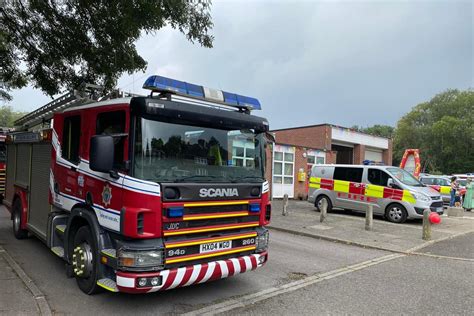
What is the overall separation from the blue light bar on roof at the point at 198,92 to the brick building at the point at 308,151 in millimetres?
8257

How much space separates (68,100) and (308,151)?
59.1 ft

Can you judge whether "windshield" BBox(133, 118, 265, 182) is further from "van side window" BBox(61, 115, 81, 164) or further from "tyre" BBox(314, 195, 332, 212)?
"tyre" BBox(314, 195, 332, 212)

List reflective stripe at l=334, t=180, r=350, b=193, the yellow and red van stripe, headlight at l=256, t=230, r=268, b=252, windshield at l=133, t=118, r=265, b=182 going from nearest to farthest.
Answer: windshield at l=133, t=118, r=265, b=182 → headlight at l=256, t=230, r=268, b=252 → the yellow and red van stripe → reflective stripe at l=334, t=180, r=350, b=193

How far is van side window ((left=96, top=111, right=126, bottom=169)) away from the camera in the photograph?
4383 millimetres

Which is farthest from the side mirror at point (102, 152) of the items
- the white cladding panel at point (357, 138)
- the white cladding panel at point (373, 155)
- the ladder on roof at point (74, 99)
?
the white cladding panel at point (373, 155)

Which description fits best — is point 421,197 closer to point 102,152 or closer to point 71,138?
point 71,138

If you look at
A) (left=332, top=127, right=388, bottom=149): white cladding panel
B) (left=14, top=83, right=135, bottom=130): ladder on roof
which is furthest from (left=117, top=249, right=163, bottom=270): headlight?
(left=332, top=127, right=388, bottom=149): white cladding panel

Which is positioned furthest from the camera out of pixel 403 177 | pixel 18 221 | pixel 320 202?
pixel 320 202

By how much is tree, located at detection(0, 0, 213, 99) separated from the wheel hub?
195 inches

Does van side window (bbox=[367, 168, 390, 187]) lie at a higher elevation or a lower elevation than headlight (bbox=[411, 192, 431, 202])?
higher

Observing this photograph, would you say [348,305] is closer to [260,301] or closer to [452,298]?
[260,301]

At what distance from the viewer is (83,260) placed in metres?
4.82

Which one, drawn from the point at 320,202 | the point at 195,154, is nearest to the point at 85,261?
the point at 195,154

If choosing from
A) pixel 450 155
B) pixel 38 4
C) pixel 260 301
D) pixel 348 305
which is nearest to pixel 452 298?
pixel 348 305
